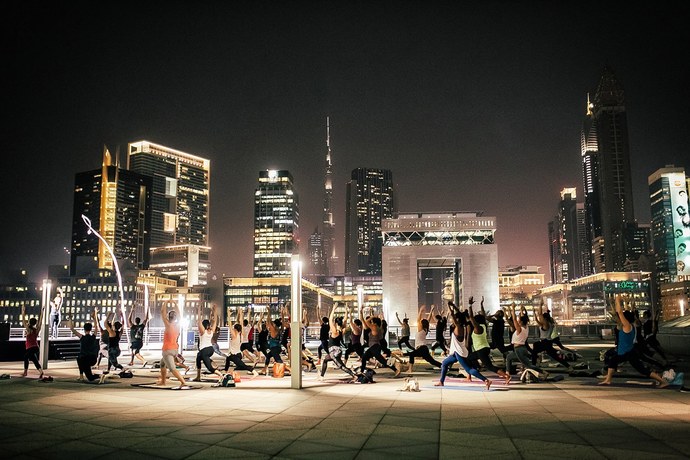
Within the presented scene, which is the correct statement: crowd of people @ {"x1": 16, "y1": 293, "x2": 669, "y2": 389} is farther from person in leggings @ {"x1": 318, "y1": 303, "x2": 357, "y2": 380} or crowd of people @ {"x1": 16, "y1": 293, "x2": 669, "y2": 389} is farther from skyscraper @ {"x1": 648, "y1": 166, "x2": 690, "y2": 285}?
skyscraper @ {"x1": 648, "y1": 166, "x2": 690, "y2": 285}

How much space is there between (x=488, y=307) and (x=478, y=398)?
62983 mm

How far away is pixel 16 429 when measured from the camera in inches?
316

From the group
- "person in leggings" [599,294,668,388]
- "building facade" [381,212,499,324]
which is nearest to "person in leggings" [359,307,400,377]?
"person in leggings" [599,294,668,388]

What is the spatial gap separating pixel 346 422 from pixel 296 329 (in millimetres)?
4808

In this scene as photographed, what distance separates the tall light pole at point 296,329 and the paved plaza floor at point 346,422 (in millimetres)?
377

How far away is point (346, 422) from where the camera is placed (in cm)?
870

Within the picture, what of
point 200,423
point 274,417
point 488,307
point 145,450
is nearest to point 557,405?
point 274,417

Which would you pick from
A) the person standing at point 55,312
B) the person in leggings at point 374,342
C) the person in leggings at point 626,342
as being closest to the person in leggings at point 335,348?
the person in leggings at point 374,342

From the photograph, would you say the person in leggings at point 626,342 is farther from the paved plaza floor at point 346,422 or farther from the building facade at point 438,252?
the building facade at point 438,252

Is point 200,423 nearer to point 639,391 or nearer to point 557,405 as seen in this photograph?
point 557,405

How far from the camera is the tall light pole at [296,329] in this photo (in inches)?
517

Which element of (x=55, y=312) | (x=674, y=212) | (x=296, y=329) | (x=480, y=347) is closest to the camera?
(x=296, y=329)

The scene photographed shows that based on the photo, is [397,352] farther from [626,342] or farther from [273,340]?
[626,342]

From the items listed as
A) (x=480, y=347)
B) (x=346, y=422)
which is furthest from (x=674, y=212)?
(x=346, y=422)
